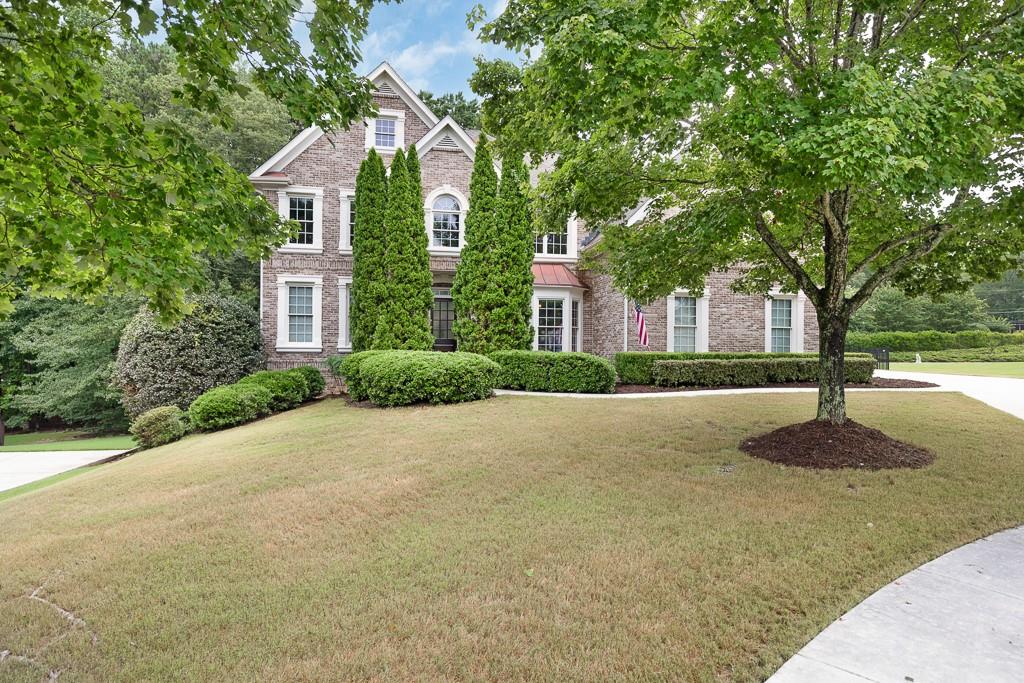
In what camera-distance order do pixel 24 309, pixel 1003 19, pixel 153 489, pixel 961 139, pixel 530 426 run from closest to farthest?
pixel 961 139, pixel 1003 19, pixel 153 489, pixel 530 426, pixel 24 309

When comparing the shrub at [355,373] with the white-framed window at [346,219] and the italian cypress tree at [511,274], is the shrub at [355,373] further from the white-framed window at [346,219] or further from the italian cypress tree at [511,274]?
the white-framed window at [346,219]

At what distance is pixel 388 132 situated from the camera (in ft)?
60.2

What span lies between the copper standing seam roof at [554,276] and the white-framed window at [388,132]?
646 centimetres

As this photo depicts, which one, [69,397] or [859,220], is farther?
[69,397]

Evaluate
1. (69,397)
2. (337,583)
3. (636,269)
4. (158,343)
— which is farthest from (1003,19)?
(69,397)

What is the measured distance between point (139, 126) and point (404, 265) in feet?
39.8

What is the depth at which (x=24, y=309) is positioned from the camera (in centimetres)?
2108

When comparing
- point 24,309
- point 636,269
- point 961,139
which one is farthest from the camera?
point 24,309

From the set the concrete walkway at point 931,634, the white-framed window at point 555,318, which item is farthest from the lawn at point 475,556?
the white-framed window at point 555,318

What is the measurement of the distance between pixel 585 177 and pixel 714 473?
12.9ft

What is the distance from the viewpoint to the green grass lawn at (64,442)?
15.9 metres

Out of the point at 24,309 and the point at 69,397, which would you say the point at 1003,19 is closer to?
the point at 69,397

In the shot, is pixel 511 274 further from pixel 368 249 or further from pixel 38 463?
pixel 38 463

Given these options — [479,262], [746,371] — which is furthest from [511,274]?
[746,371]
